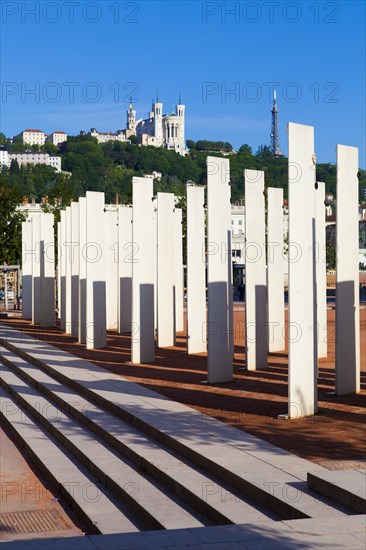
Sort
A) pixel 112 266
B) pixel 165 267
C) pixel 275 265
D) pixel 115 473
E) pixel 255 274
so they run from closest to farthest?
pixel 115 473, pixel 255 274, pixel 275 265, pixel 165 267, pixel 112 266

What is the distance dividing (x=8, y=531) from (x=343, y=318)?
21.9 feet

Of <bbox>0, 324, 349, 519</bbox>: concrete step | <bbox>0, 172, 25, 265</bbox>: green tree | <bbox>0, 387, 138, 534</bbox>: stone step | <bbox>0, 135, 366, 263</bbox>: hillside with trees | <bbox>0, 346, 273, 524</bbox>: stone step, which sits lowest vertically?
<bbox>0, 387, 138, 534</bbox>: stone step

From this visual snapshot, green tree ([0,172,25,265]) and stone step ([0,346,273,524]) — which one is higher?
green tree ([0,172,25,265])

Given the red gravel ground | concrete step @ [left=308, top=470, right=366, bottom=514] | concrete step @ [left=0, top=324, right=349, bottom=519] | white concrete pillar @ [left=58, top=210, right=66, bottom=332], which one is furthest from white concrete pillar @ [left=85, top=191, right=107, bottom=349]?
concrete step @ [left=308, top=470, right=366, bottom=514]

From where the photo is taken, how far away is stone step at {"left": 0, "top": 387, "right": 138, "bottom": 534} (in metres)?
8.25

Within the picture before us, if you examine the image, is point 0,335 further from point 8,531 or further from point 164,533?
point 164,533

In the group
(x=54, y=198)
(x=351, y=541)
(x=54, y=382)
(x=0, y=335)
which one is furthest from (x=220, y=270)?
(x=54, y=198)

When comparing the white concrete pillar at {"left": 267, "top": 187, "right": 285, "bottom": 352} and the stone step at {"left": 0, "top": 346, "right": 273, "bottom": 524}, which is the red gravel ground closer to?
the white concrete pillar at {"left": 267, "top": 187, "right": 285, "bottom": 352}

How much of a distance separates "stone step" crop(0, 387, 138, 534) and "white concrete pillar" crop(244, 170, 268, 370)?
437 centimetres

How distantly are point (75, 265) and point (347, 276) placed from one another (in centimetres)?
1432

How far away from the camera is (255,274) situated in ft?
53.2

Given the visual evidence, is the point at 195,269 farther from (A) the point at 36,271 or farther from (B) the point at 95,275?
(A) the point at 36,271

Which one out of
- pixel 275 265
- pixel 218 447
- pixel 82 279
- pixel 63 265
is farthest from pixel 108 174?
pixel 218 447

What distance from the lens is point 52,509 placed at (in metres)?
9.17
